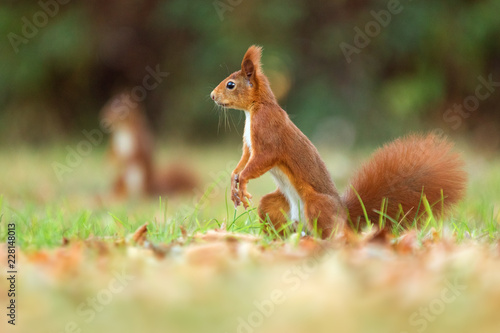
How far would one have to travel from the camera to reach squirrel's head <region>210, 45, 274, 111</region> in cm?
261

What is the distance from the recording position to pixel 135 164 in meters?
6.63

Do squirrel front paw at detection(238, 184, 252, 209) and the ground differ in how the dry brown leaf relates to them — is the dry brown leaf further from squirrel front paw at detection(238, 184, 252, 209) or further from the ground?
squirrel front paw at detection(238, 184, 252, 209)

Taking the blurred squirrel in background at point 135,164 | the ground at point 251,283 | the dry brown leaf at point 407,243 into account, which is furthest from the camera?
the blurred squirrel in background at point 135,164

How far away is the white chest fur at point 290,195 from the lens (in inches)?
99.0

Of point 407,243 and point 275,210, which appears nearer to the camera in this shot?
point 407,243

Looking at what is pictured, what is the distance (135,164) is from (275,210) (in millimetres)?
4226

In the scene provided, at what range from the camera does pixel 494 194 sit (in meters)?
4.60

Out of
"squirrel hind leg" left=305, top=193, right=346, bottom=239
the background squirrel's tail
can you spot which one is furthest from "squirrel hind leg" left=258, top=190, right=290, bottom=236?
the background squirrel's tail

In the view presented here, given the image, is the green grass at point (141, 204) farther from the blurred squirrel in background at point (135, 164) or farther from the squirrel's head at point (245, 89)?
the squirrel's head at point (245, 89)

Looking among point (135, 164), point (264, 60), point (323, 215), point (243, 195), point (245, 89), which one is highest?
point (264, 60)

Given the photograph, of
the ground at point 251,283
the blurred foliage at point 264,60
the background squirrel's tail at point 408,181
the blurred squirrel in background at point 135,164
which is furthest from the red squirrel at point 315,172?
the blurred foliage at point 264,60

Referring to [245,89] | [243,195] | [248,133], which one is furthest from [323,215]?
[245,89]

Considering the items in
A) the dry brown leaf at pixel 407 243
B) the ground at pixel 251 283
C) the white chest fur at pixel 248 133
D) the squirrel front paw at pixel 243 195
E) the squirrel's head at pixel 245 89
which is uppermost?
the squirrel's head at pixel 245 89

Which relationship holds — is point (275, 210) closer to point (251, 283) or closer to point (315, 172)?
point (315, 172)
